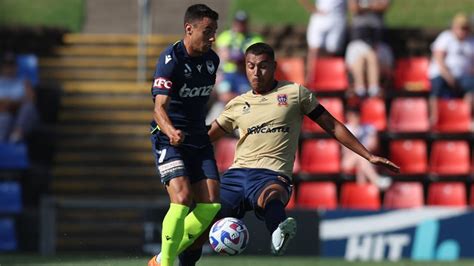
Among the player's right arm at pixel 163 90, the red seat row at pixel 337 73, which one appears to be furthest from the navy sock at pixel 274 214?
the red seat row at pixel 337 73

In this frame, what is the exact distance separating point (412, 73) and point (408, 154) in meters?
1.71

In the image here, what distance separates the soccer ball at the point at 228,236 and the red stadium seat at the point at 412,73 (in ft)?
32.0

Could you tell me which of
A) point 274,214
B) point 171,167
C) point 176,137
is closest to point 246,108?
point 171,167

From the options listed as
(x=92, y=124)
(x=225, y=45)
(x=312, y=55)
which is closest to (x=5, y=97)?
(x=92, y=124)

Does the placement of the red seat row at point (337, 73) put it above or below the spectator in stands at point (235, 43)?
below

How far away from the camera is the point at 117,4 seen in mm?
24438

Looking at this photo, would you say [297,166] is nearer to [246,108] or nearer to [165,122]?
[246,108]

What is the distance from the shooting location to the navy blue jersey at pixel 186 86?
10.8 m

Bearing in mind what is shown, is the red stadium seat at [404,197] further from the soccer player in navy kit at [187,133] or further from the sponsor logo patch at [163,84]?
the sponsor logo patch at [163,84]

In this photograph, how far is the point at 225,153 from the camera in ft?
62.4

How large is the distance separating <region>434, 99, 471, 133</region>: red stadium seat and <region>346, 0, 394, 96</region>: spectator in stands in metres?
1.02

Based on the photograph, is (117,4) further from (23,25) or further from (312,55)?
(312,55)

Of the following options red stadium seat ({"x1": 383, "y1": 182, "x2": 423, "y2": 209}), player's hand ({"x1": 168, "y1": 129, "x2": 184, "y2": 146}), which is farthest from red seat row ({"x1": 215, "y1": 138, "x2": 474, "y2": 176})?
player's hand ({"x1": 168, "y1": 129, "x2": 184, "y2": 146})

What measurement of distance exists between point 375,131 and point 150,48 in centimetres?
496
